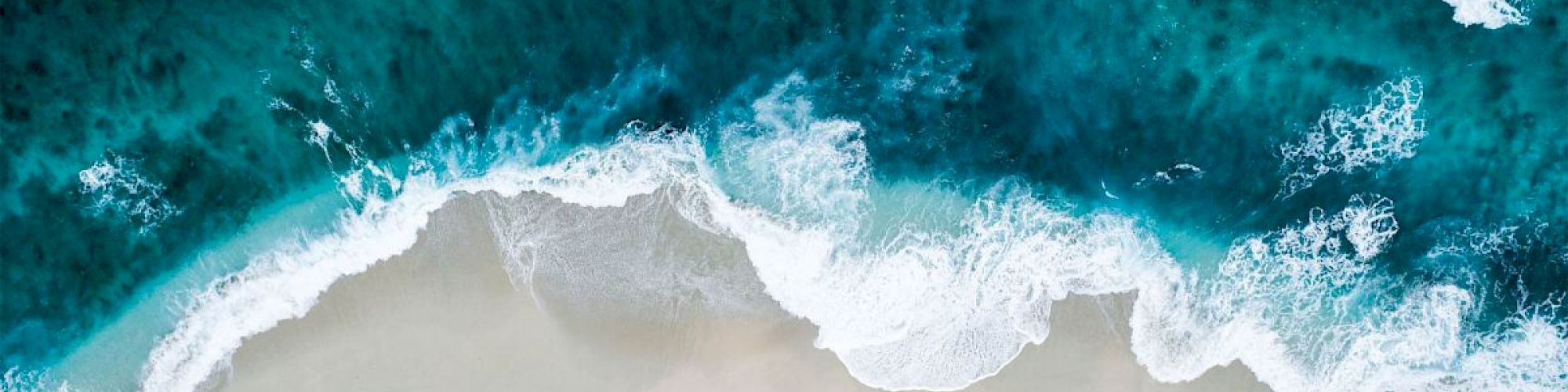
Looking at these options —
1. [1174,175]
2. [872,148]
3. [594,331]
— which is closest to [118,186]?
[594,331]

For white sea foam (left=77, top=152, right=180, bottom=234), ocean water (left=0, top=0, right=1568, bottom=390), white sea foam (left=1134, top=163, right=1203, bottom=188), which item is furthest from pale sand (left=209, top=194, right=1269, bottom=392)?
white sea foam (left=77, top=152, right=180, bottom=234)

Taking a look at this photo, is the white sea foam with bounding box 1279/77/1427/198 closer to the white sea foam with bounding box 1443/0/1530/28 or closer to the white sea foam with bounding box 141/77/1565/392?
the white sea foam with bounding box 141/77/1565/392

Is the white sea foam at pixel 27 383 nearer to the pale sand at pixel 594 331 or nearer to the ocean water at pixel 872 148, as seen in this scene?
the ocean water at pixel 872 148

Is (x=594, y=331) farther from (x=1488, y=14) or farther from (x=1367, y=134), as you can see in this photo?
(x=1488, y=14)

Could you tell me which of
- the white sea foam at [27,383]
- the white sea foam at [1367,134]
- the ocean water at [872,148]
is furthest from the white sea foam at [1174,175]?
the white sea foam at [27,383]

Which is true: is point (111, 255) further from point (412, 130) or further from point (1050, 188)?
point (1050, 188)
